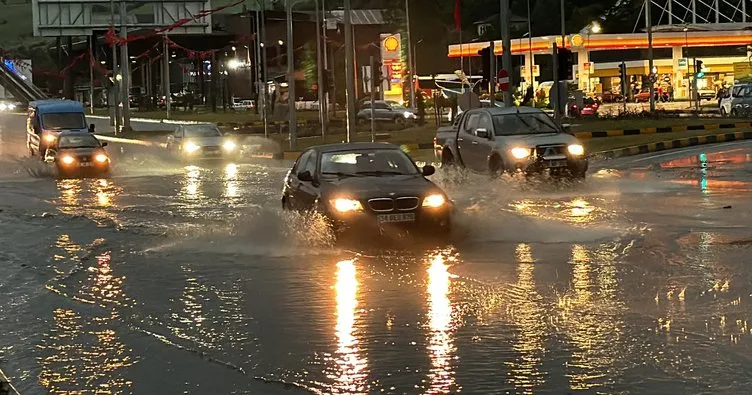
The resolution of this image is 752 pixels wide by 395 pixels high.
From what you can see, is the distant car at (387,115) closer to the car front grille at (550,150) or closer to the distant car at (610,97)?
the distant car at (610,97)

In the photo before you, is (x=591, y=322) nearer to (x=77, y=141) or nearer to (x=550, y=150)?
(x=550, y=150)

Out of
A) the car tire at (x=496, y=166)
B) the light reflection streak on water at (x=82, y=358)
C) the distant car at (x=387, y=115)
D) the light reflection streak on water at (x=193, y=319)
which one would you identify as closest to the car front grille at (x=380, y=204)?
the light reflection streak on water at (x=193, y=319)

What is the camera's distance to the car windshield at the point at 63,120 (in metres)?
41.9

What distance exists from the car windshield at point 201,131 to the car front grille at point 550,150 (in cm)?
2056

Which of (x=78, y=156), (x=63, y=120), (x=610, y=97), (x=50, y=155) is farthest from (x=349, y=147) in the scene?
(x=610, y=97)

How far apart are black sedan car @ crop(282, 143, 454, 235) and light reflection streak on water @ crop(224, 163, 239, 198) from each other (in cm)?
911

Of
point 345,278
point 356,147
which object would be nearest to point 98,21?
point 356,147

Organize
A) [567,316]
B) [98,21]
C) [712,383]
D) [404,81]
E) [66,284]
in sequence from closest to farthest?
[712,383]
[567,316]
[66,284]
[98,21]
[404,81]

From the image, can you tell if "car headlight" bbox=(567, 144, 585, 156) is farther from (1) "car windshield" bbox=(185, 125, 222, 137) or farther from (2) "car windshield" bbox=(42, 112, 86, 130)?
(2) "car windshield" bbox=(42, 112, 86, 130)

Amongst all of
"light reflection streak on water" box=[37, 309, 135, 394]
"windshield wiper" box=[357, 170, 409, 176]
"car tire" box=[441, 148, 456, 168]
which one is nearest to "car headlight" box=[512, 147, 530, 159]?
"car tire" box=[441, 148, 456, 168]

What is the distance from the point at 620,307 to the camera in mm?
9906

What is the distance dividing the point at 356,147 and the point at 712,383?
9.19m

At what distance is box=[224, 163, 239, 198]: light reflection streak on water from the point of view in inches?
997

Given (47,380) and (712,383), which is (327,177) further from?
(712,383)
